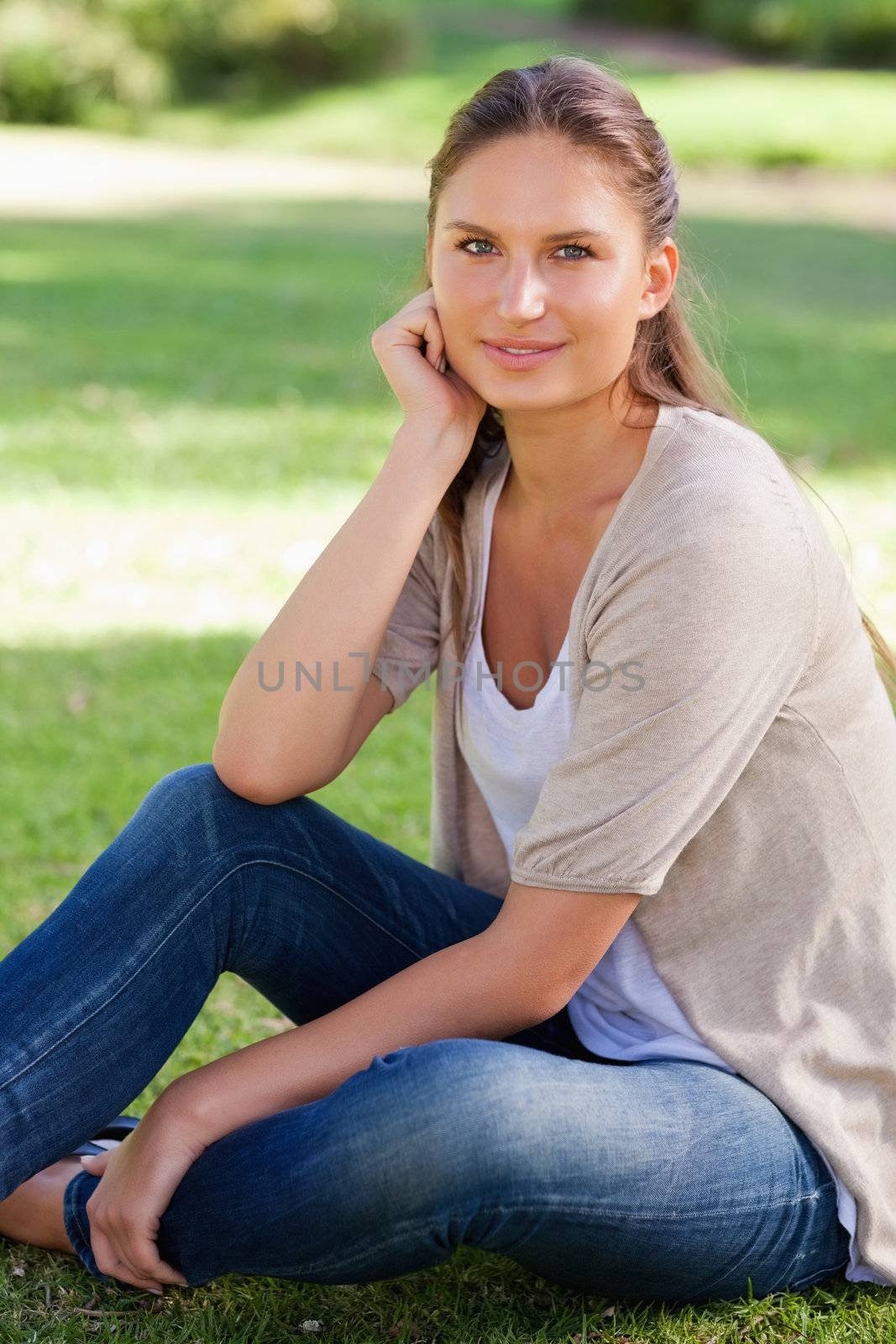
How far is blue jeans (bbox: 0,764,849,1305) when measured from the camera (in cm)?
180

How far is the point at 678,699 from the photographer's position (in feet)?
6.31

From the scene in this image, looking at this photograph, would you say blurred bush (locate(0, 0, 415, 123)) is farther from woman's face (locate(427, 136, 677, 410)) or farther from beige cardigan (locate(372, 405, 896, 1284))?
beige cardigan (locate(372, 405, 896, 1284))

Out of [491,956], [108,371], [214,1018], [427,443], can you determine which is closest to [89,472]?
[108,371]

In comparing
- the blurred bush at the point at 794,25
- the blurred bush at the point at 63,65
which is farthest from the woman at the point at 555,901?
the blurred bush at the point at 794,25

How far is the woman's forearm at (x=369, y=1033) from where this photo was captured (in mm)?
2018

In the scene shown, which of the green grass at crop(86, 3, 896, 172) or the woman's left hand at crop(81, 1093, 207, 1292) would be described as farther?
the green grass at crop(86, 3, 896, 172)

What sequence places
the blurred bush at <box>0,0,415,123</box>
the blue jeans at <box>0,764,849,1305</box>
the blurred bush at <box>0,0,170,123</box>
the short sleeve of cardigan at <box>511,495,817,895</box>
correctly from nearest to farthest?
the blue jeans at <box>0,764,849,1305</box> < the short sleeve of cardigan at <box>511,495,817,895</box> < the blurred bush at <box>0,0,170,123</box> < the blurred bush at <box>0,0,415,123</box>

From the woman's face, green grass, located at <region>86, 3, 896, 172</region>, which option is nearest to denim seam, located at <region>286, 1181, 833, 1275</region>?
the woman's face

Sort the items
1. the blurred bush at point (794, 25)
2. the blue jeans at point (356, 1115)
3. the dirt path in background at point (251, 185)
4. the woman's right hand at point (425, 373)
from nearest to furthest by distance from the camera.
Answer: the blue jeans at point (356, 1115)
the woman's right hand at point (425, 373)
the dirt path in background at point (251, 185)
the blurred bush at point (794, 25)

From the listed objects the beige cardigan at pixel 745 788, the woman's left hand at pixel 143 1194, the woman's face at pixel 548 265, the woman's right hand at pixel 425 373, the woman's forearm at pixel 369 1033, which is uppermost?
the woman's face at pixel 548 265

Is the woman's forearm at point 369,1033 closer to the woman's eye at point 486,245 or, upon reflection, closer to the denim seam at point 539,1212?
the denim seam at point 539,1212

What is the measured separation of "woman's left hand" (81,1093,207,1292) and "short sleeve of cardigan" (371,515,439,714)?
28.4 inches

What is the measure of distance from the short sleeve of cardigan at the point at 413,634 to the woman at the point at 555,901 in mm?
61

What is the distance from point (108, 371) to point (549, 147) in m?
6.49
